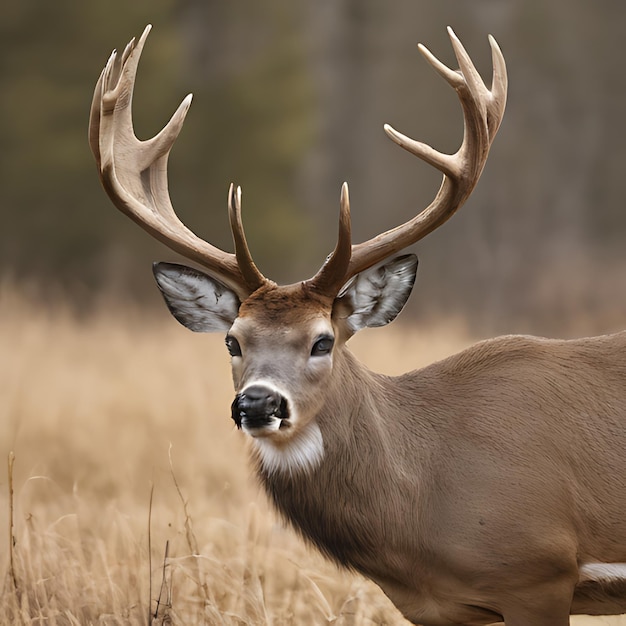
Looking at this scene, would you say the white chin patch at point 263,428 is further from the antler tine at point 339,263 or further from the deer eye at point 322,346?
the antler tine at point 339,263

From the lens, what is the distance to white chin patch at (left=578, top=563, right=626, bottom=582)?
14.4ft

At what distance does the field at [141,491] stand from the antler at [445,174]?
0.92 meters

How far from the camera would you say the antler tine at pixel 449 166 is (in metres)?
4.59

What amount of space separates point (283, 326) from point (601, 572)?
61.6 inches

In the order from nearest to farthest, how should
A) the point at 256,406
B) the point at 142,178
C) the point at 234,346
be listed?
1. the point at 256,406
2. the point at 234,346
3. the point at 142,178

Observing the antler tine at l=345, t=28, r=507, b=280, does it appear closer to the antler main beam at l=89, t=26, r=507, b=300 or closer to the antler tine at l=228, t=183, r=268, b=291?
the antler main beam at l=89, t=26, r=507, b=300

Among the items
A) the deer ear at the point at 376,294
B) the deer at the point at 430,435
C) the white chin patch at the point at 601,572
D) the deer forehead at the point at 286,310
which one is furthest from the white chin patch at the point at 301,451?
the white chin patch at the point at 601,572

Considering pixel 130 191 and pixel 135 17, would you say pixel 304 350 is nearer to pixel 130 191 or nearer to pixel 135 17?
pixel 130 191

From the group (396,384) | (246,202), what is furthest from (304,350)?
(246,202)

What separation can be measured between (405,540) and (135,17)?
1565cm

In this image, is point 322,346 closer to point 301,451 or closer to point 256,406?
point 301,451

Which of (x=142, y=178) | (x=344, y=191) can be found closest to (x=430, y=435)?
(x=344, y=191)

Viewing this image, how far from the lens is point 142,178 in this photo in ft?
17.5

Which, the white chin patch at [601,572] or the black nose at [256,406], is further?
the white chin patch at [601,572]
